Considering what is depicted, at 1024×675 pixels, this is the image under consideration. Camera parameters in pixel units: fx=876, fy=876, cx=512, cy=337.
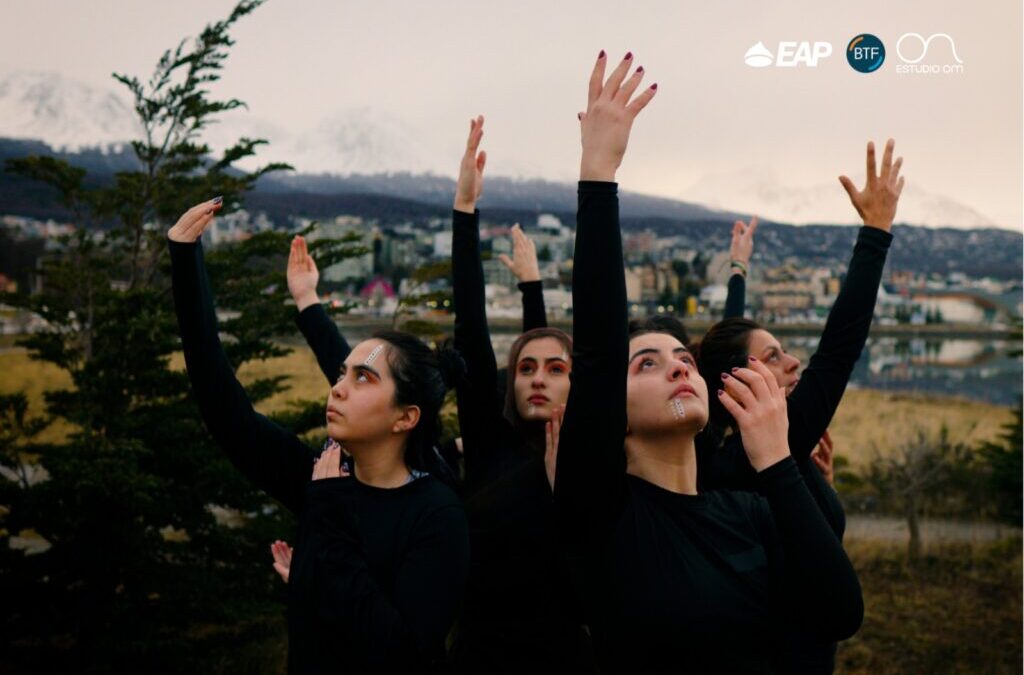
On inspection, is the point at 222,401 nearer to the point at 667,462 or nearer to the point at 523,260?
the point at 667,462

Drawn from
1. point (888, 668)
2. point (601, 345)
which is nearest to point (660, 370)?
point (601, 345)

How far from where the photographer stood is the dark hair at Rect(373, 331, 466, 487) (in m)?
1.66

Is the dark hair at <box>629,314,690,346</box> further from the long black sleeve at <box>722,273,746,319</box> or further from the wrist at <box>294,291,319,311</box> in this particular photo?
the wrist at <box>294,291,319,311</box>

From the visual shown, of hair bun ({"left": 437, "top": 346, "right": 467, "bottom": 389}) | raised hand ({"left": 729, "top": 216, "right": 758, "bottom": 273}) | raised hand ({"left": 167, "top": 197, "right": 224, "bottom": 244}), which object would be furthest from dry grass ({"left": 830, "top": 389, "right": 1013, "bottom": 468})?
raised hand ({"left": 167, "top": 197, "right": 224, "bottom": 244})

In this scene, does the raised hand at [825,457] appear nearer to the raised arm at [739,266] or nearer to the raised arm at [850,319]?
the raised arm at [850,319]

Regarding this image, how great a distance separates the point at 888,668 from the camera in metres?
6.62

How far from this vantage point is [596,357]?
1.24 meters

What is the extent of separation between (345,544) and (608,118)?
77cm

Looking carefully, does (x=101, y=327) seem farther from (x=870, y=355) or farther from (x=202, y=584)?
(x=870, y=355)

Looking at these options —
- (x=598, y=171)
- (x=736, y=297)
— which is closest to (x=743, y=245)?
(x=736, y=297)

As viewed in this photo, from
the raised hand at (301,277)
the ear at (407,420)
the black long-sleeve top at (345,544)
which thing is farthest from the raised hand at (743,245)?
the black long-sleeve top at (345,544)

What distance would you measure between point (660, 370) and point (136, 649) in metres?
4.19

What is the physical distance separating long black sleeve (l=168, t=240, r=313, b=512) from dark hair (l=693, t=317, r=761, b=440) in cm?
103

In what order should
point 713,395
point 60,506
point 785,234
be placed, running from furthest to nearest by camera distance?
point 785,234
point 60,506
point 713,395
